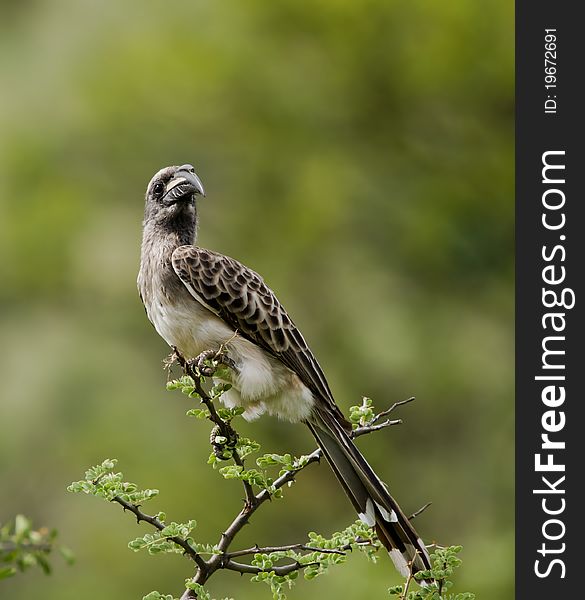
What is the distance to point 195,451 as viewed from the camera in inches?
448

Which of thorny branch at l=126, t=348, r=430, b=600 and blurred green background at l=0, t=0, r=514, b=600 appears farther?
blurred green background at l=0, t=0, r=514, b=600

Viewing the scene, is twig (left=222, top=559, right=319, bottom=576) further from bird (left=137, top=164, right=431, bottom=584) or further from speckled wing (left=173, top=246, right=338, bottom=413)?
speckled wing (left=173, top=246, right=338, bottom=413)

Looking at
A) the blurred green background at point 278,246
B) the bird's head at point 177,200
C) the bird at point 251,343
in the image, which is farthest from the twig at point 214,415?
the blurred green background at point 278,246

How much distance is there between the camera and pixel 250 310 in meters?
4.84

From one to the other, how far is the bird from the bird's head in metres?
0.27

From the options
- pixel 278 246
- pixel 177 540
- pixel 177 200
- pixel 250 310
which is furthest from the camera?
pixel 278 246

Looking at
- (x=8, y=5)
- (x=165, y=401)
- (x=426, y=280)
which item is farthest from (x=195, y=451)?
(x=8, y=5)

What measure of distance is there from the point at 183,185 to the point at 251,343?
1.05 m

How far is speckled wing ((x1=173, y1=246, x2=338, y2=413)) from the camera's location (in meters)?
4.78

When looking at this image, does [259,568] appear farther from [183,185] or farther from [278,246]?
[278,246]

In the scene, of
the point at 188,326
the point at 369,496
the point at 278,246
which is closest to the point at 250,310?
the point at 188,326

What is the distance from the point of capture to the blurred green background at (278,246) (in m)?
11.4

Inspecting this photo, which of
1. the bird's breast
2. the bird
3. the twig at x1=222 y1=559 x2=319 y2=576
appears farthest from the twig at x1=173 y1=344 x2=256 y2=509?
the bird's breast

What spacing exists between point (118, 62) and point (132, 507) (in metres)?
12.5
